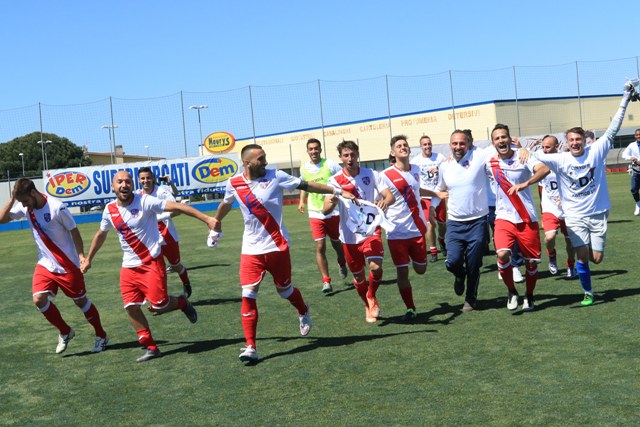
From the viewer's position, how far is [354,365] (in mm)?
6695

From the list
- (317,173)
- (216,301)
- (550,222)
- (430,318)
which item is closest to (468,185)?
(430,318)

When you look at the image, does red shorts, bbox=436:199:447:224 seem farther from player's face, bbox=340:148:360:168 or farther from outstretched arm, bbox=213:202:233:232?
outstretched arm, bbox=213:202:233:232

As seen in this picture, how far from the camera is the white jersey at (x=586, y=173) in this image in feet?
26.8

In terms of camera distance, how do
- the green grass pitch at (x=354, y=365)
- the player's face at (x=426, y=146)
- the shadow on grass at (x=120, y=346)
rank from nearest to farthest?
the green grass pitch at (x=354, y=365) < the shadow on grass at (x=120, y=346) < the player's face at (x=426, y=146)

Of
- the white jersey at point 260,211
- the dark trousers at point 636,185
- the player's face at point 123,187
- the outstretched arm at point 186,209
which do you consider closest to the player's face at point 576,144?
the white jersey at point 260,211

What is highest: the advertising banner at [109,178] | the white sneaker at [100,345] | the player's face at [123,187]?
the advertising banner at [109,178]

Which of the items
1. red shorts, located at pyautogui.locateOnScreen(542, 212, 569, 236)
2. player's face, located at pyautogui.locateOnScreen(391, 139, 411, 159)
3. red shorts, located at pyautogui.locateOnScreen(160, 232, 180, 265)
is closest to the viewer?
player's face, located at pyautogui.locateOnScreen(391, 139, 411, 159)

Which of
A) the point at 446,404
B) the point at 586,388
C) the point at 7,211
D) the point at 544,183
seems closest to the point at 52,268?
the point at 7,211

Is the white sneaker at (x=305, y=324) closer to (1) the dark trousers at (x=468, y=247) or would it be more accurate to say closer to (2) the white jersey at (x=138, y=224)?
(2) the white jersey at (x=138, y=224)

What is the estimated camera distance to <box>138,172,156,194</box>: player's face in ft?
35.1

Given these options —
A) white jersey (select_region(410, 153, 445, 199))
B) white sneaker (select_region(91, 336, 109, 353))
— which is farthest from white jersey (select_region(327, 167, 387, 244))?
white jersey (select_region(410, 153, 445, 199))

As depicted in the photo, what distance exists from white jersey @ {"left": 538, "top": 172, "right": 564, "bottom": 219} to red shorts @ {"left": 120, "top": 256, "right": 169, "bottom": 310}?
16.6 ft

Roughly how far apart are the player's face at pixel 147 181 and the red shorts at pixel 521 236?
15.7 ft

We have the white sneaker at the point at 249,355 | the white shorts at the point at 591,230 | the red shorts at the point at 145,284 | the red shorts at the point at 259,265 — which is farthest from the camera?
the white shorts at the point at 591,230
